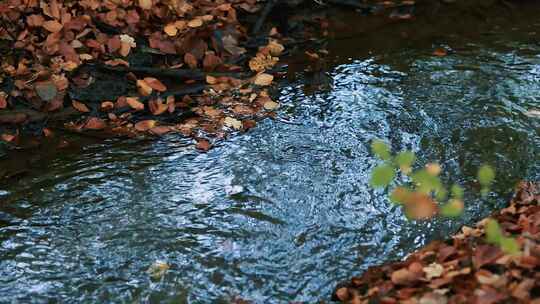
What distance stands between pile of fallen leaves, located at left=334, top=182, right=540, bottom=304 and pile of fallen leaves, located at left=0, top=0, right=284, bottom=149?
1.62 m

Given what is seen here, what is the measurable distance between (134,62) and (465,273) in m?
3.12

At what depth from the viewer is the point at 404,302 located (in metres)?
2.47

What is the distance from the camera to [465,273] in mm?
2551

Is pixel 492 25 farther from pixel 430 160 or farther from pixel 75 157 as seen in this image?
pixel 75 157

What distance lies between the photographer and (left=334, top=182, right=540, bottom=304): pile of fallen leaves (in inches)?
92.0

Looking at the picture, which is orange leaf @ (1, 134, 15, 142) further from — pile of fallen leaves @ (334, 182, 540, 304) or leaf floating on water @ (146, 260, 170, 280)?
pile of fallen leaves @ (334, 182, 540, 304)

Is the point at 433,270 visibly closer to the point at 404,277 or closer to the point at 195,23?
the point at 404,277

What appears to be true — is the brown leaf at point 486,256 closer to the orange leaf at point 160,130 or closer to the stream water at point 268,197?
the stream water at point 268,197

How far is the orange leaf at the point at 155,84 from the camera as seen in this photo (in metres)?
4.53

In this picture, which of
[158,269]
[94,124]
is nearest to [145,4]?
[94,124]

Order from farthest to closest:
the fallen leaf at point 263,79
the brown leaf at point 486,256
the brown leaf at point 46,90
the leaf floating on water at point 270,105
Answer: the fallen leaf at point 263,79, the leaf floating on water at point 270,105, the brown leaf at point 46,90, the brown leaf at point 486,256

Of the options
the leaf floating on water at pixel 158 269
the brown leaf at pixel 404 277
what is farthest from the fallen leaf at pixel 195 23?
the brown leaf at pixel 404 277

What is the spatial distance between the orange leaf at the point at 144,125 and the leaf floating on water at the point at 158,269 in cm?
138

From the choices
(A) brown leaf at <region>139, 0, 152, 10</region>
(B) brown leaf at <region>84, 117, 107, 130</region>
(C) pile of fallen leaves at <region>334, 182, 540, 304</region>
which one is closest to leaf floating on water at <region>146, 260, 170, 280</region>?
(C) pile of fallen leaves at <region>334, 182, 540, 304</region>
